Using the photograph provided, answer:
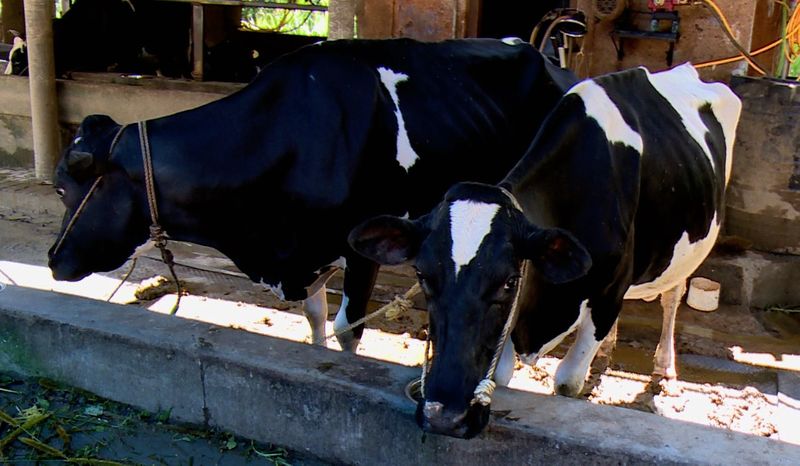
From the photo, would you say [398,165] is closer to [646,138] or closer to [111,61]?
[646,138]

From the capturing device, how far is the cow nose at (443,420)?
7.10 feet

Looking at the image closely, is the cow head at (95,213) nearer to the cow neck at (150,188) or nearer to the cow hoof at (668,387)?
the cow neck at (150,188)

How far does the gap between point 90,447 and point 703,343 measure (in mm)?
3349

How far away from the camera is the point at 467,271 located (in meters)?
2.25

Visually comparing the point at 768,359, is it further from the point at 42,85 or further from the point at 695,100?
the point at 42,85

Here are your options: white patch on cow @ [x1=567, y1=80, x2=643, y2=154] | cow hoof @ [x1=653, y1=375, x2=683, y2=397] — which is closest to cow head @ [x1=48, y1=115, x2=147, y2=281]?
white patch on cow @ [x1=567, y1=80, x2=643, y2=154]

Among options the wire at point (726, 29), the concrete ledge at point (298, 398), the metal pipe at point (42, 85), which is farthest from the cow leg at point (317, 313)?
the metal pipe at point (42, 85)

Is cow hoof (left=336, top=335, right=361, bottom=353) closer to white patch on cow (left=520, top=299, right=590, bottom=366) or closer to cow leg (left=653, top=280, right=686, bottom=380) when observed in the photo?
white patch on cow (left=520, top=299, right=590, bottom=366)

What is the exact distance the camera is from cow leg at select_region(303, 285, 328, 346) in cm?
404

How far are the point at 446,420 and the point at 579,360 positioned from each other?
126 cm

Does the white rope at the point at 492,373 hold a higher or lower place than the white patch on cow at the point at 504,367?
higher

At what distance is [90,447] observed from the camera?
3.09m

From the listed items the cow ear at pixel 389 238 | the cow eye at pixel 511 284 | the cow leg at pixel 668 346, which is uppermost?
the cow ear at pixel 389 238

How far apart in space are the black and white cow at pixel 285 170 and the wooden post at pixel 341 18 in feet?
4.44
